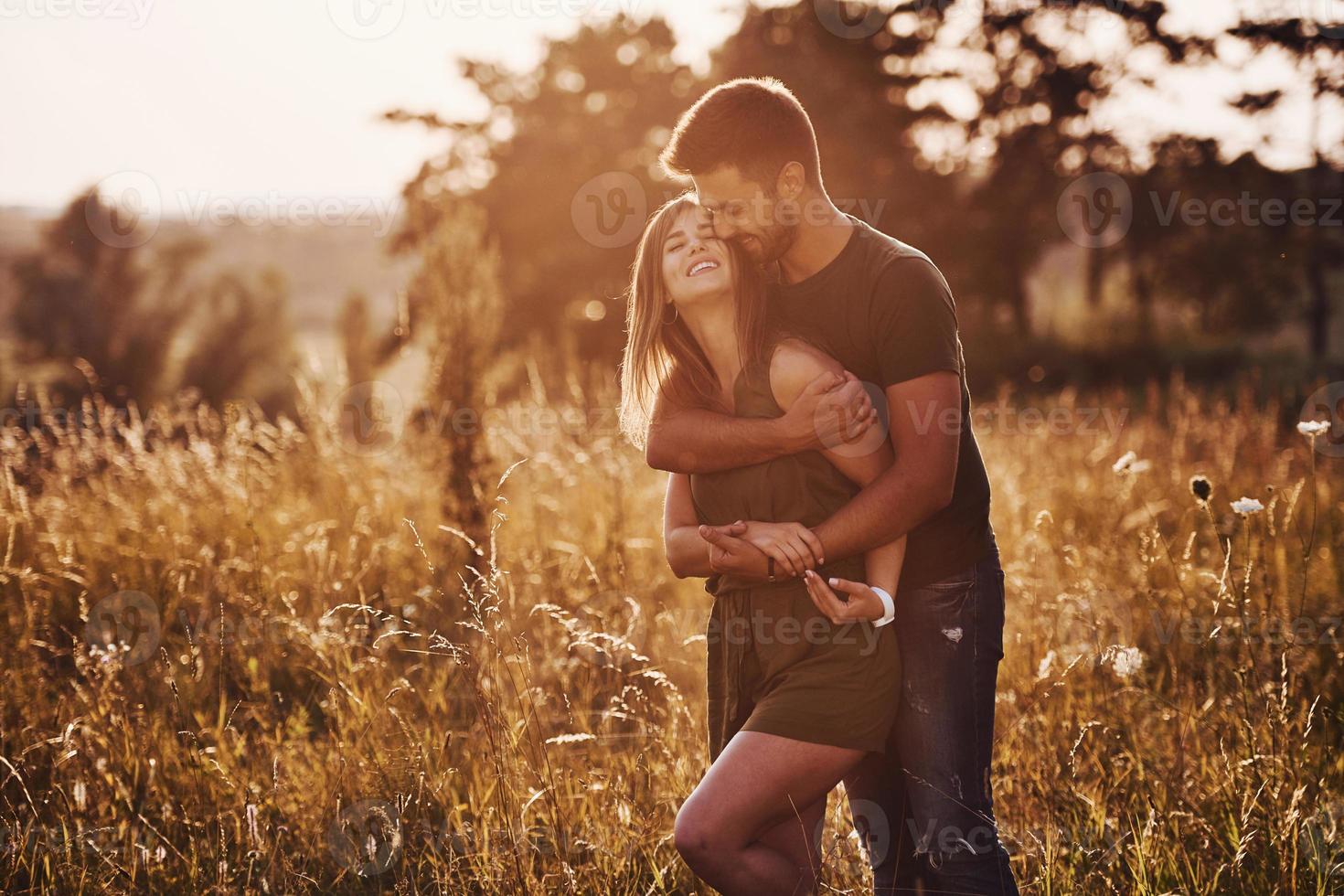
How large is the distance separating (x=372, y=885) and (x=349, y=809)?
0.93 feet

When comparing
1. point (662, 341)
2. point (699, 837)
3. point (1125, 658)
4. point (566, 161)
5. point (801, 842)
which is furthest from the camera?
point (566, 161)

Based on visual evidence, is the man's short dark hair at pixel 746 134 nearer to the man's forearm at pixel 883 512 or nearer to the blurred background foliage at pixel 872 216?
the man's forearm at pixel 883 512

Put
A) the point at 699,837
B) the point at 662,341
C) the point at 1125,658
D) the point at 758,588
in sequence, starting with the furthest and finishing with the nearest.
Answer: the point at 1125,658 < the point at 662,341 < the point at 758,588 < the point at 699,837

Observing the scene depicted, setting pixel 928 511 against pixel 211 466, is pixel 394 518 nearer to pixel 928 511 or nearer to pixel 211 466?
pixel 211 466

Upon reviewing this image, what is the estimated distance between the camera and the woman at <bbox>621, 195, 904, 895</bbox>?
7.16 feet

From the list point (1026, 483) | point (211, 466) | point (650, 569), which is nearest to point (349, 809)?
point (650, 569)

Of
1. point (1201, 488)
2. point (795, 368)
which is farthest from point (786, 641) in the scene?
point (1201, 488)

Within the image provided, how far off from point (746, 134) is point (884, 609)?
3.95 feet

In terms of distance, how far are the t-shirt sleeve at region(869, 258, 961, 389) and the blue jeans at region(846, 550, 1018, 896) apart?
56 centimetres

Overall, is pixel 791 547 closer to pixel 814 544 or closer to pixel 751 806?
pixel 814 544

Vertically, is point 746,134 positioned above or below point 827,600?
above

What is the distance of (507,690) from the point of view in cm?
409

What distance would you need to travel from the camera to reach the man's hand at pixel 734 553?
92.0 inches

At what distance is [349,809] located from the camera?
322 centimetres
